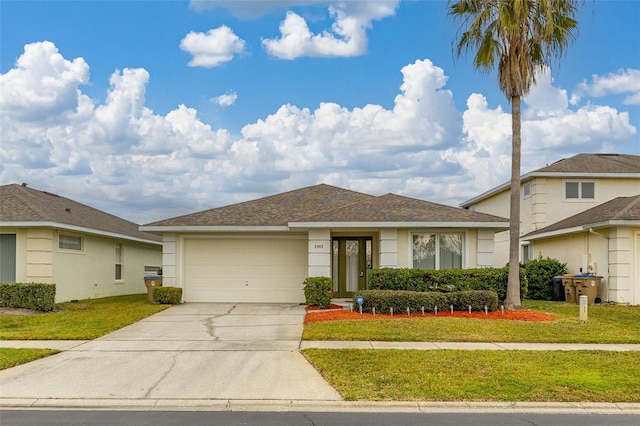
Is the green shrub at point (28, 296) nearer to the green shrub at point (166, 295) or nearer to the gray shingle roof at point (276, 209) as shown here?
the green shrub at point (166, 295)

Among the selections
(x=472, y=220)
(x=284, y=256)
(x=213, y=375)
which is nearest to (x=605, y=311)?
(x=472, y=220)

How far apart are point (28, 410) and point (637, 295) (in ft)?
64.3

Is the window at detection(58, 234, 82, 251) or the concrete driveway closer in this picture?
the concrete driveway

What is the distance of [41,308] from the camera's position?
1925cm

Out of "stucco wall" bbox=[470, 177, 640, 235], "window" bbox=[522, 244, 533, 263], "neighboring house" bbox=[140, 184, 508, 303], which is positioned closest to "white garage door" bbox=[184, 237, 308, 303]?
"neighboring house" bbox=[140, 184, 508, 303]

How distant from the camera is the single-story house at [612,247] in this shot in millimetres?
21188

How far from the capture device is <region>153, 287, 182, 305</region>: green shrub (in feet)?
70.2

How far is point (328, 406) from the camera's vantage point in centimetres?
855

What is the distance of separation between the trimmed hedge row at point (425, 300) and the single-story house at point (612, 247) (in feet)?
19.2

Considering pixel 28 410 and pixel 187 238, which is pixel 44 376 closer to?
pixel 28 410

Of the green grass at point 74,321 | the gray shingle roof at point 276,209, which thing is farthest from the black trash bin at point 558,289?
the green grass at point 74,321

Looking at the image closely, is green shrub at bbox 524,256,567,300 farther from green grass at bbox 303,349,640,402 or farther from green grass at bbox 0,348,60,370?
green grass at bbox 0,348,60,370

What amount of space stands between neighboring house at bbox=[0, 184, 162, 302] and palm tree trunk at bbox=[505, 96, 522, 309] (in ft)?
47.5

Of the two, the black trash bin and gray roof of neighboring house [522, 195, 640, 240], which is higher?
gray roof of neighboring house [522, 195, 640, 240]
